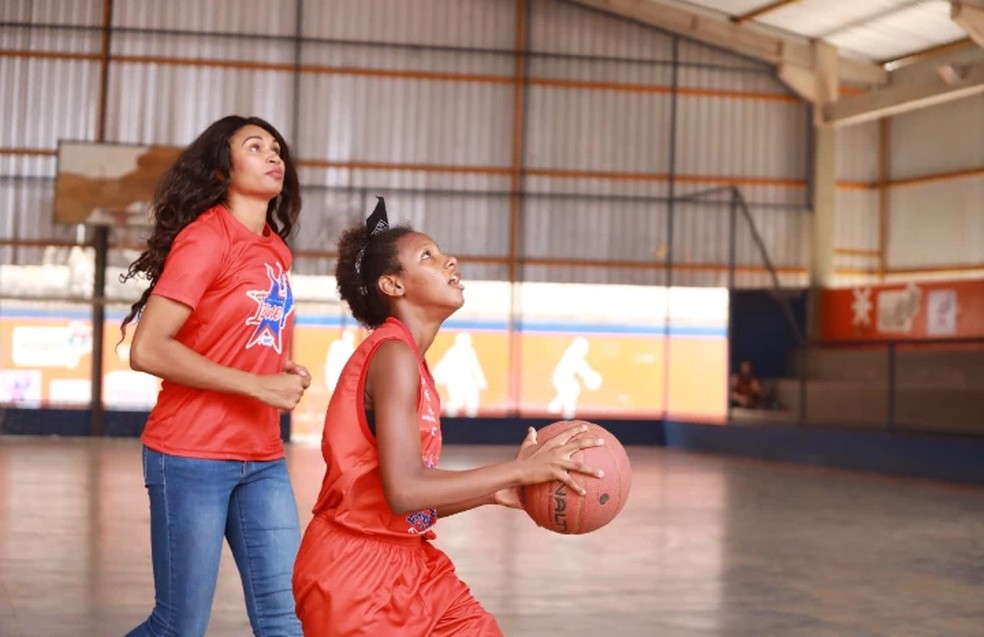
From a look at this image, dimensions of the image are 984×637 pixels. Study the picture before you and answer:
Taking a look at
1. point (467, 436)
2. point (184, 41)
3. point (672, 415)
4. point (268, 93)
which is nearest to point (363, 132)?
point (268, 93)

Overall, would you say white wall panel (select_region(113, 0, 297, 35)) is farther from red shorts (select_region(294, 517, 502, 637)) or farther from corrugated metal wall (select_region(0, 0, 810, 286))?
red shorts (select_region(294, 517, 502, 637))

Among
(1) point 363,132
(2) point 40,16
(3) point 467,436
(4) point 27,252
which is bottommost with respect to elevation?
(3) point 467,436

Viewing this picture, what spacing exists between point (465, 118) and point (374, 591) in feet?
63.8

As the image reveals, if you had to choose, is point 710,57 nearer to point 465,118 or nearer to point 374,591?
point 465,118

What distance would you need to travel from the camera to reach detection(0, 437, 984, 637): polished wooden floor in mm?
5465

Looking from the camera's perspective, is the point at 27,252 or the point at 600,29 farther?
the point at 600,29

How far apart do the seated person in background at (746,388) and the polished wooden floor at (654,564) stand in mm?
6758

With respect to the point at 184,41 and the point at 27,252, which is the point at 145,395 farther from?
the point at 184,41

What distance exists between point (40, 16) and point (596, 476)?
2008 centimetres

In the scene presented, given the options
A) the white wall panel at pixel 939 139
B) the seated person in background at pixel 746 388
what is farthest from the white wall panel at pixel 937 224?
the seated person in background at pixel 746 388

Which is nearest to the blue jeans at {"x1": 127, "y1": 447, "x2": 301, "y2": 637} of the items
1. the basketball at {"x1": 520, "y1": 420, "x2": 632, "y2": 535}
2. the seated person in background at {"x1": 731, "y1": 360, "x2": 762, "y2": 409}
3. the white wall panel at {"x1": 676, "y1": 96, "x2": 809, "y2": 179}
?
the basketball at {"x1": 520, "y1": 420, "x2": 632, "y2": 535}

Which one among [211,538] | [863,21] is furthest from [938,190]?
[211,538]

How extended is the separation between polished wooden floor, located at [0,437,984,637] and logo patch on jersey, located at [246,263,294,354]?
2.28m

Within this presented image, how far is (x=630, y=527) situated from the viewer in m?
8.89
